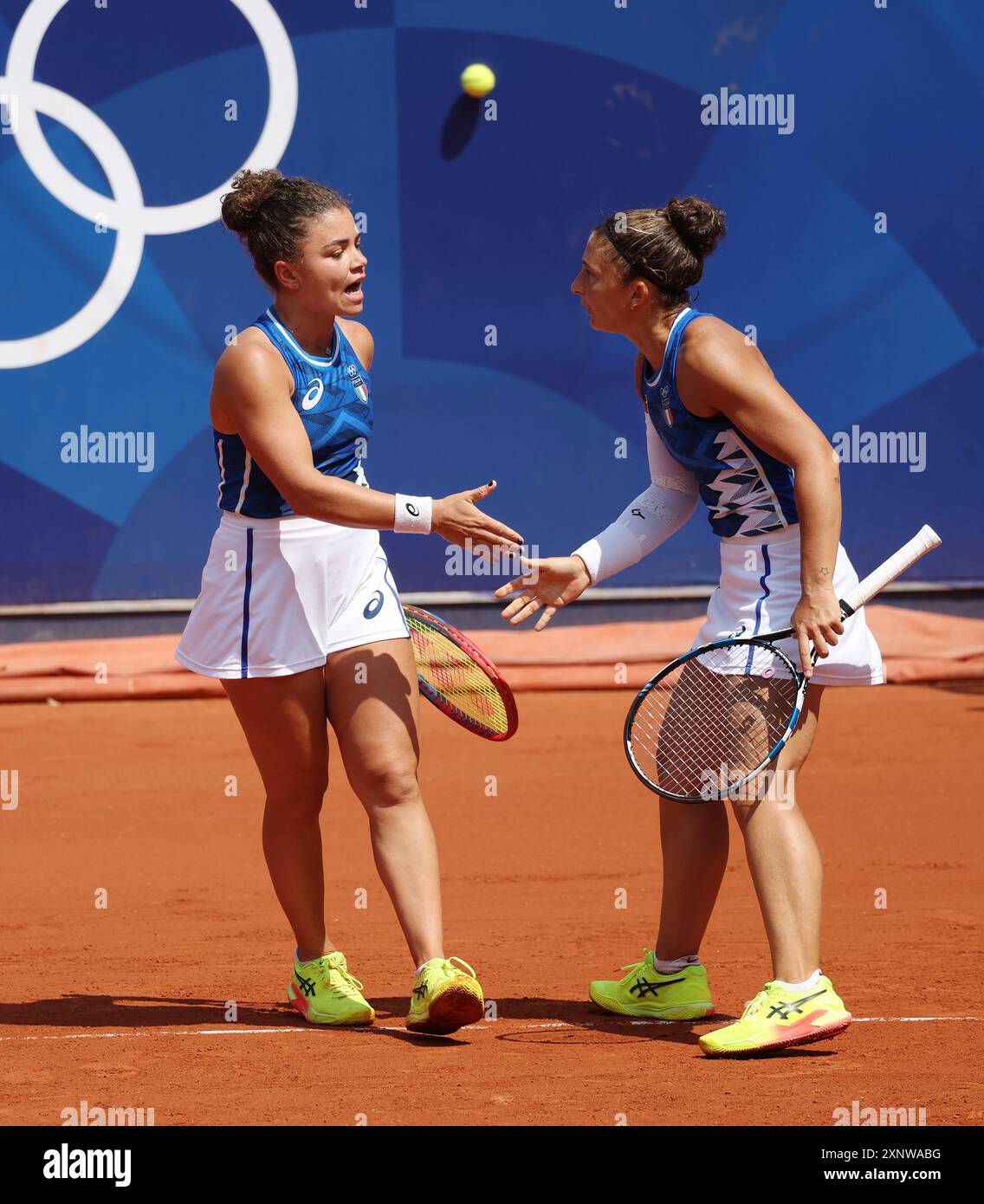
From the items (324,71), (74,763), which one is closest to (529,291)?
(324,71)

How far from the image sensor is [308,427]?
3.70 m

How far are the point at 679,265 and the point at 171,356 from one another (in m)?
6.40

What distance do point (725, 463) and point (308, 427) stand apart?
92 centimetres

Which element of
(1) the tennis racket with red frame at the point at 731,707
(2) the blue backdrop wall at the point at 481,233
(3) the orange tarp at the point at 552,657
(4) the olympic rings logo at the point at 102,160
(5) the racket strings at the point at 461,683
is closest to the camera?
(1) the tennis racket with red frame at the point at 731,707

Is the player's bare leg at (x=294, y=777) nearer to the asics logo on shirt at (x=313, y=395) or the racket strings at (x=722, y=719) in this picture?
the asics logo on shirt at (x=313, y=395)

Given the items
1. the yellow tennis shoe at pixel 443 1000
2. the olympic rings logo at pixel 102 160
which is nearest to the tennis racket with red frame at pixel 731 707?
the yellow tennis shoe at pixel 443 1000

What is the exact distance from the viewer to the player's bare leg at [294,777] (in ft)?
12.2

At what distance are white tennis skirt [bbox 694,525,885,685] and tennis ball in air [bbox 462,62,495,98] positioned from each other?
6.63 m

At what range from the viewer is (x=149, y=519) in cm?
966

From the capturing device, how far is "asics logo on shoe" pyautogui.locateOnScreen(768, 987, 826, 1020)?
336 cm

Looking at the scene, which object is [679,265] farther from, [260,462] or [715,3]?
[715,3]

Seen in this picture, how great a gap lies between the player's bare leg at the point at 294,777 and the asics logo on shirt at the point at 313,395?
590 mm

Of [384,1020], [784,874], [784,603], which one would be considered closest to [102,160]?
[384,1020]
